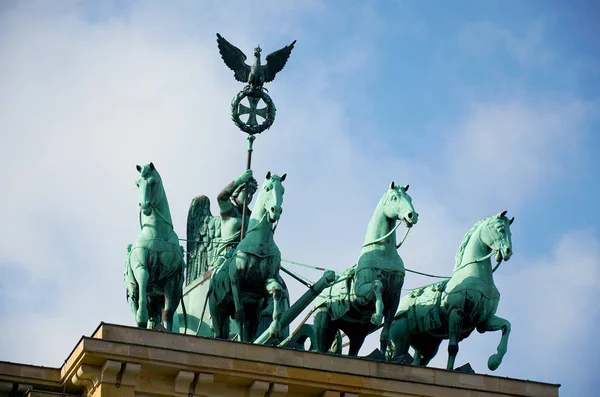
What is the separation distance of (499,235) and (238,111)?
487 cm

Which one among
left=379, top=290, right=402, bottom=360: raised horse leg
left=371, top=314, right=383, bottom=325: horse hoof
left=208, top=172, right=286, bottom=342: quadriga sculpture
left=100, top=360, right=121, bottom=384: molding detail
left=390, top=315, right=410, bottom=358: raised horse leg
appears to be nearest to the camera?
left=100, top=360, right=121, bottom=384: molding detail

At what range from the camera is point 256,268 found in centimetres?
3619

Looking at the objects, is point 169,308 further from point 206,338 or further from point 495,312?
point 495,312

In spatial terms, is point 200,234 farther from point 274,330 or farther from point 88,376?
point 88,376

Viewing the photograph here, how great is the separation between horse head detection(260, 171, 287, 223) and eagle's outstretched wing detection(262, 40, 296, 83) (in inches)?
156

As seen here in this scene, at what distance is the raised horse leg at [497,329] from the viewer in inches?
1442

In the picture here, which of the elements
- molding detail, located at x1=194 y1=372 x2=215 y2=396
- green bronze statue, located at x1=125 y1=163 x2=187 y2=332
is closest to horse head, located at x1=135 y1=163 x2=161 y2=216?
green bronze statue, located at x1=125 y1=163 x2=187 y2=332

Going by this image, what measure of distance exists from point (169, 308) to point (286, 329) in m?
2.75

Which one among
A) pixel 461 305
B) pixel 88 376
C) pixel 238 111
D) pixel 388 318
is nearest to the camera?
pixel 88 376

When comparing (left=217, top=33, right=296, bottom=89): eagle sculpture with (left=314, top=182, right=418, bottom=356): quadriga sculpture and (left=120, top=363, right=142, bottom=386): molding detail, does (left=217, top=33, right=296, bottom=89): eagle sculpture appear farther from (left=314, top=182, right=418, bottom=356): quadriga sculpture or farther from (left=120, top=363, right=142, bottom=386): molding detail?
(left=120, top=363, right=142, bottom=386): molding detail

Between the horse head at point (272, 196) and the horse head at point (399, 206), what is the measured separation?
62.4 inches

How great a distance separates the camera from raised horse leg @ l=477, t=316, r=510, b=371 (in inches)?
1442

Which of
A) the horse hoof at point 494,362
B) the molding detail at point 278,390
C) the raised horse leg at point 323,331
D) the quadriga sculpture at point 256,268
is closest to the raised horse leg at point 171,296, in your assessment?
the quadriga sculpture at point 256,268

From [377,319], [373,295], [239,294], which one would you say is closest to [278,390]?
[239,294]
